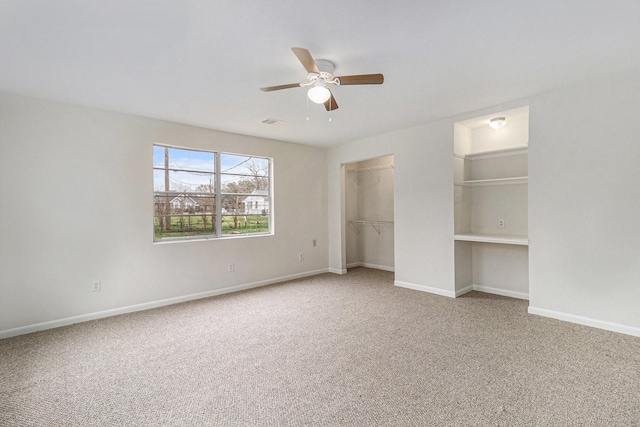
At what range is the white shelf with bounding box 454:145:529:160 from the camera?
4.01 metres

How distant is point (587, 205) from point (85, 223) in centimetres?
541

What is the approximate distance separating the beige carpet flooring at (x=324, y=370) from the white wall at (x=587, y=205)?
0.31 meters

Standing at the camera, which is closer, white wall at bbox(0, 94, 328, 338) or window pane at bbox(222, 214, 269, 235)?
white wall at bbox(0, 94, 328, 338)

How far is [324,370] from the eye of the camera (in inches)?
94.2

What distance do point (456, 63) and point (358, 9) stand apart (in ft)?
3.78

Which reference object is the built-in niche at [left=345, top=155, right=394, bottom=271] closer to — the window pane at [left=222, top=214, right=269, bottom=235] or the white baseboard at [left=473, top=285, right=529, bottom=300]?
the white baseboard at [left=473, top=285, right=529, bottom=300]

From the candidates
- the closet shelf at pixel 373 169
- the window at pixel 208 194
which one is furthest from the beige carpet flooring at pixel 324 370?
the closet shelf at pixel 373 169

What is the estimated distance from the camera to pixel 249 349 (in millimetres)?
2783

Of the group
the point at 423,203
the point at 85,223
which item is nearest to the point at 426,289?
the point at 423,203

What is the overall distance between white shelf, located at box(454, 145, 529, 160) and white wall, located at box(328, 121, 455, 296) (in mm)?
379

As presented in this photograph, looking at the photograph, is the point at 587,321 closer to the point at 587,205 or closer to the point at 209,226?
the point at 587,205

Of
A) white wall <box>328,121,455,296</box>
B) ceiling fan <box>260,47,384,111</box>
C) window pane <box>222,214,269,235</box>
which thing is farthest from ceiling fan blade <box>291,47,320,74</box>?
window pane <box>222,214,269,235</box>

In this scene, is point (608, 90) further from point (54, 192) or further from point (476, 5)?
point (54, 192)

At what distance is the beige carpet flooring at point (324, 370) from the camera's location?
189 centimetres
